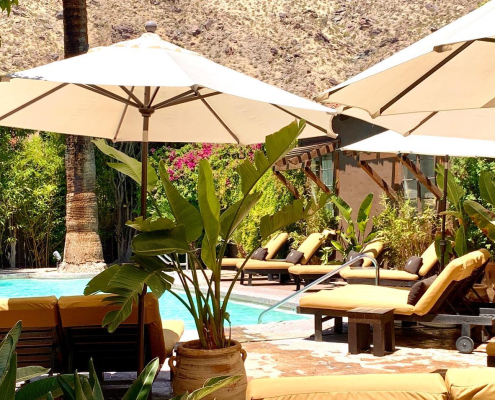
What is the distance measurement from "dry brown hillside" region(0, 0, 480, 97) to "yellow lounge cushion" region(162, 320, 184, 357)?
128ft

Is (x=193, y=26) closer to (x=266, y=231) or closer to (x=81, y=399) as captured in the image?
→ (x=266, y=231)

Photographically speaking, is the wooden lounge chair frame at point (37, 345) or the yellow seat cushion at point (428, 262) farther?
the yellow seat cushion at point (428, 262)

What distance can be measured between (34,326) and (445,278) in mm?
3827

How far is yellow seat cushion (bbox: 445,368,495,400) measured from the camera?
2523 millimetres

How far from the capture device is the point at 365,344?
24.1 ft

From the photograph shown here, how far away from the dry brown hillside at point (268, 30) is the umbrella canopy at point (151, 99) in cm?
3806

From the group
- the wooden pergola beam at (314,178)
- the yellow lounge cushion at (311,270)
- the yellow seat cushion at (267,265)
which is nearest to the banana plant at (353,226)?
the yellow seat cushion at (267,265)

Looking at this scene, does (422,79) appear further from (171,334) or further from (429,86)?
(171,334)

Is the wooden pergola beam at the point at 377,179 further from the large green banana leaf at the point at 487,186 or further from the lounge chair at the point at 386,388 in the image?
the lounge chair at the point at 386,388

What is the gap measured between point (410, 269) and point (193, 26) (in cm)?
3915

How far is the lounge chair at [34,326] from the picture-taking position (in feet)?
16.5

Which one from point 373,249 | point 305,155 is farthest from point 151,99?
point 305,155

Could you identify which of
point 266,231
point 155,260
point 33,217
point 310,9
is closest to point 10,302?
point 155,260

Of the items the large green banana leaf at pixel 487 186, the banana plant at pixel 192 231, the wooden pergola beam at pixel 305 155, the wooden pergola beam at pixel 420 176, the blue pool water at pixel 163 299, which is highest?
the wooden pergola beam at pixel 305 155
